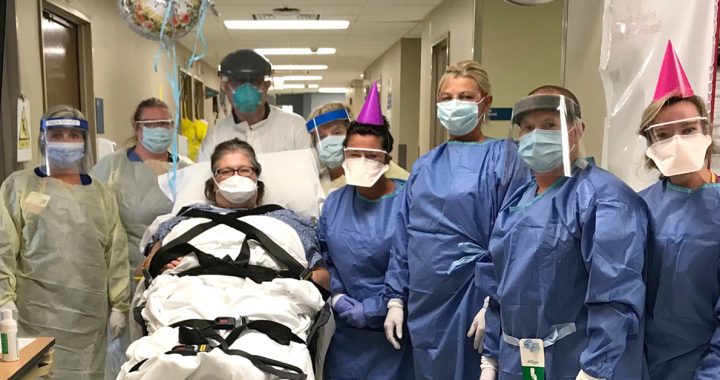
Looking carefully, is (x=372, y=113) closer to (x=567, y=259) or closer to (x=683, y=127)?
(x=567, y=259)

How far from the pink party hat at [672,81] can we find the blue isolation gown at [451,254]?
1.73 ft

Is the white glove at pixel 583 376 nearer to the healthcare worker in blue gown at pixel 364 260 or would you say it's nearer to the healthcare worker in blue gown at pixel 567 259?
the healthcare worker in blue gown at pixel 567 259

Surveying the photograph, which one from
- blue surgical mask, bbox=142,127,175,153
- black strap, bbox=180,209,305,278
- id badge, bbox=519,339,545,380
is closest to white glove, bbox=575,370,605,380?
id badge, bbox=519,339,545,380

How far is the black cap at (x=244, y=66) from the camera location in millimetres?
2611

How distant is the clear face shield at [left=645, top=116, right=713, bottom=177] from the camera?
1.38 metres

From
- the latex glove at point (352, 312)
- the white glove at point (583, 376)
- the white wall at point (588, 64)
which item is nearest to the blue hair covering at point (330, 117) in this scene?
the latex glove at point (352, 312)

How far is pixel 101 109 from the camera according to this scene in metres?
4.41

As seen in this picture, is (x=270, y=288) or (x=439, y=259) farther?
(x=439, y=259)

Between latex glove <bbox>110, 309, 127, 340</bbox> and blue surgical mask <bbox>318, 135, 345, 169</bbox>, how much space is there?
3.44ft

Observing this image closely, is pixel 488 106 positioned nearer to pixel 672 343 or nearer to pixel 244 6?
pixel 672 343

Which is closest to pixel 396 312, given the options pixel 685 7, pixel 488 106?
pixel 488 106

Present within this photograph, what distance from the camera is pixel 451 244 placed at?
1.96 m

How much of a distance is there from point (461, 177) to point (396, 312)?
0.51 meters

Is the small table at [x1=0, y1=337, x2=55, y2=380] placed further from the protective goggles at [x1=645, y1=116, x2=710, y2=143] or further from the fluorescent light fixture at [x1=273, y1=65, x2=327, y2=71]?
the fluorescent light fixture at [x1=273, y1=65, x2=327, y2=71]
